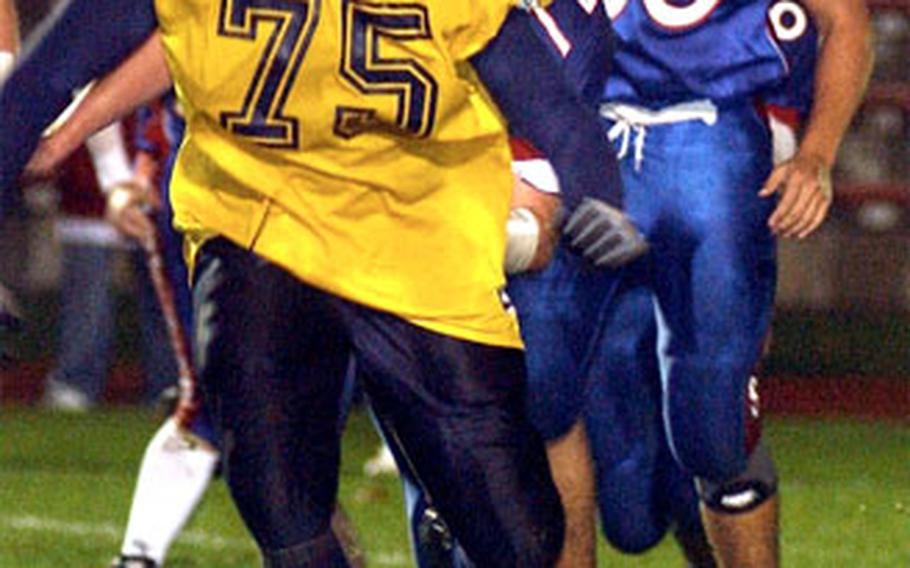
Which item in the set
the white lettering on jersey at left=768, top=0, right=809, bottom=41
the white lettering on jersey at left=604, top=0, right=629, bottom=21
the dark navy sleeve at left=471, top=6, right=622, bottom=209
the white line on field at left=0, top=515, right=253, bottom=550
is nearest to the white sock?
the white line on field at left=0, top=515, right=253, bottom=550

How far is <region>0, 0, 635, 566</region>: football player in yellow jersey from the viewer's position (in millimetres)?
4883

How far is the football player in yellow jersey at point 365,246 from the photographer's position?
488 centimetres

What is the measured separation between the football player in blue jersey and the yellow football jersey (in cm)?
116

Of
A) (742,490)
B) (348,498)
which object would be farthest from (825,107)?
(348,498)

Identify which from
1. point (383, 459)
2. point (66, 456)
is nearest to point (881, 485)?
point (383, 459)

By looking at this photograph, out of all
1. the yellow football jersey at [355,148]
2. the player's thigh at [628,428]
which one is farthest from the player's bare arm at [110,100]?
the player's thigh at [628,428]

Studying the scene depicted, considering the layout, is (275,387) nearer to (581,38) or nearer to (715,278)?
(581,38)

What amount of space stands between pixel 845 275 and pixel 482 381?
14.3 meters

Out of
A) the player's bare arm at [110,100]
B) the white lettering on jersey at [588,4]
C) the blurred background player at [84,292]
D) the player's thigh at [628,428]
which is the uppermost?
the player's bare arm at [110,100]

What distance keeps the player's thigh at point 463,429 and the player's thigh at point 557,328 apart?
3.80 feet

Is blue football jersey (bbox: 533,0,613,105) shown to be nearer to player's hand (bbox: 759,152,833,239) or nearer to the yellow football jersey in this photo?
player's hand (bbox: 759,152,833,239)

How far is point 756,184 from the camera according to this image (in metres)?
6.35

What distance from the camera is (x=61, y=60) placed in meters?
4.91

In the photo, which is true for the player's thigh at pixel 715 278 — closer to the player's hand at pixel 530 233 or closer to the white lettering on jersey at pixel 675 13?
the white lettering on jersey at pixel 675 13
